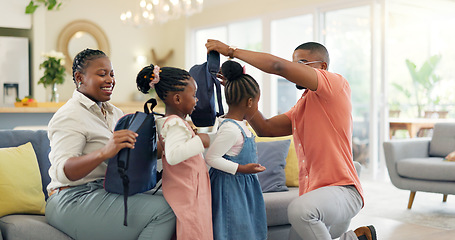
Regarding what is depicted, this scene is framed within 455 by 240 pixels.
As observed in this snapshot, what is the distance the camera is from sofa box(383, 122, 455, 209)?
4.41 metres

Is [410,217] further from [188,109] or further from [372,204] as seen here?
[188,109]

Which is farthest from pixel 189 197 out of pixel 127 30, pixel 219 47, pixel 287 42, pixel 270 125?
pixel 127 30

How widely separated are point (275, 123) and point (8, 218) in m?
1.35

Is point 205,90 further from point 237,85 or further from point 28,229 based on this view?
point 28,229

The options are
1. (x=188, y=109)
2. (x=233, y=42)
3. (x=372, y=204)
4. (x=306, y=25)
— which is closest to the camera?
(x=188, y=109)

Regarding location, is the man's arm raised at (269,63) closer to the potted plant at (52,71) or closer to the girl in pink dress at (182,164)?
the girl in pink dress at (182,164)

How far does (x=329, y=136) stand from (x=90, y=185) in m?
1.05

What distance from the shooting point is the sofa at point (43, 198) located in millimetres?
2145

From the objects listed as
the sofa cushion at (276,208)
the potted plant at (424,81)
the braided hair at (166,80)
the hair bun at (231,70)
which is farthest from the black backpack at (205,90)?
the potted plant at (424,81)

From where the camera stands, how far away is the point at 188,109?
1995mm

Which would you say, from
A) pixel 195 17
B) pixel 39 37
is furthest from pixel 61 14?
pixel 195 17

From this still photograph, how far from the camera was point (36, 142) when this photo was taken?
8.95 feet

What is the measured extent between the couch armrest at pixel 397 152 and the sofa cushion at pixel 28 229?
11.4 feet

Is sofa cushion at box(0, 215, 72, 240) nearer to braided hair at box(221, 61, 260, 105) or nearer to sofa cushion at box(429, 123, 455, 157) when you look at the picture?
braided hair at box(221, 61, 260, 105)
